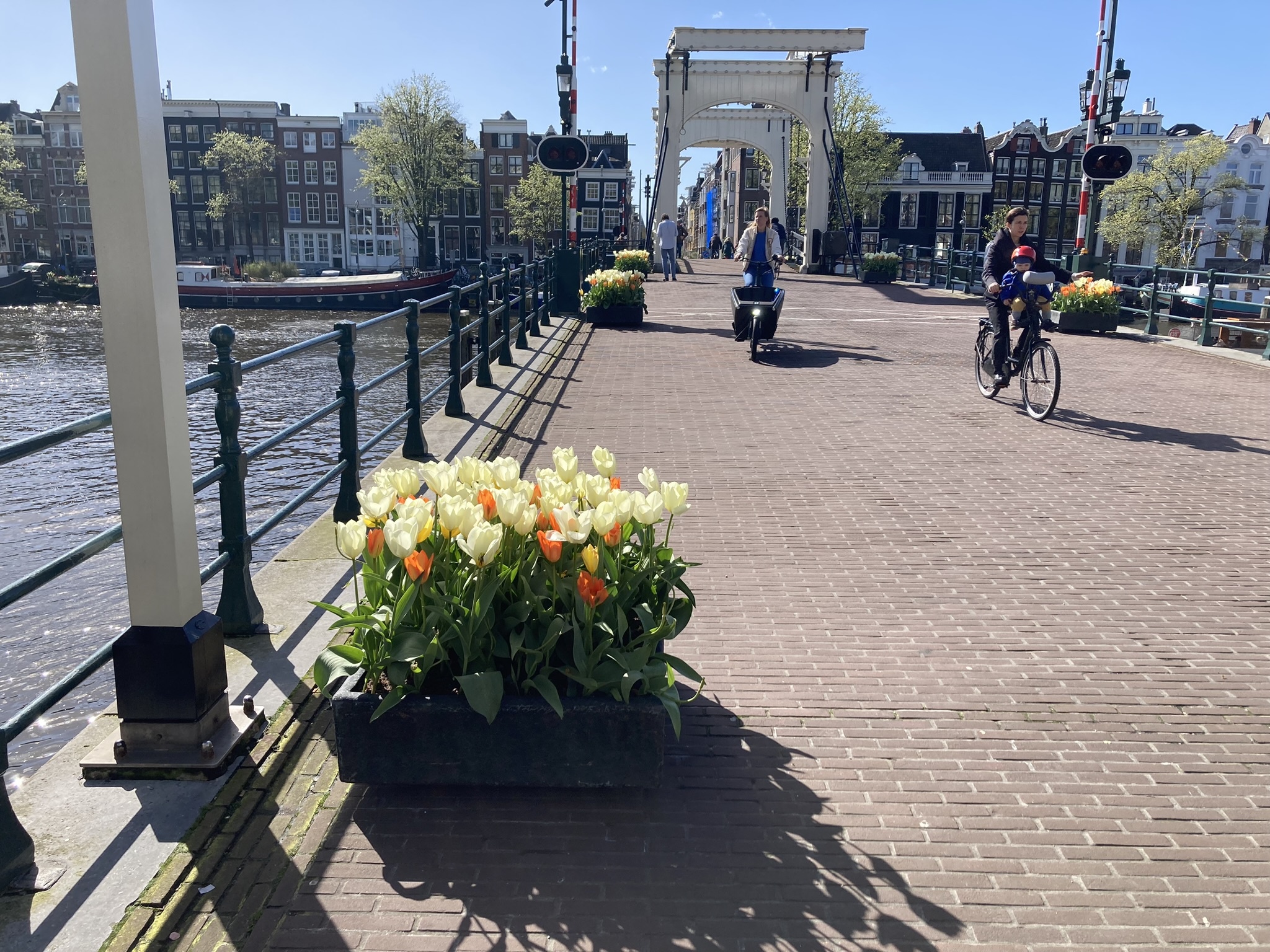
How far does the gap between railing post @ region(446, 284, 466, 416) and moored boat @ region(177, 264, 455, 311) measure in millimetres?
46283

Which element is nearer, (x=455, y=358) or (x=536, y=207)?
(x=455, y=358)

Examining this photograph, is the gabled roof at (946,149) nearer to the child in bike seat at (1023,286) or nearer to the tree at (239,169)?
the tree at (239,169)

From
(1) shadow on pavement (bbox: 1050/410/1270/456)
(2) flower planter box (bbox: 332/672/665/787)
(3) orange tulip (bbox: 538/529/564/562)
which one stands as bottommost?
(1) shadow on pavement (bbox: 1050/410/1270/456)

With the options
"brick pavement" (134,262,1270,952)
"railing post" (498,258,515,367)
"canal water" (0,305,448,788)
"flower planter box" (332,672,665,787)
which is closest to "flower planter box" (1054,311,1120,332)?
"railing post" (498,258,515,367)

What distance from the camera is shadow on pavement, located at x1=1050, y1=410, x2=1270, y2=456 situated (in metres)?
8.55

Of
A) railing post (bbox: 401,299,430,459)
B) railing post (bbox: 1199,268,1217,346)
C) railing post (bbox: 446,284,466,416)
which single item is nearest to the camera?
railing post (bbox: 401,299,430,459)

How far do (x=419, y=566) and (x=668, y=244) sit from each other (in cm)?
2644

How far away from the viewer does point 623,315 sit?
690 inches

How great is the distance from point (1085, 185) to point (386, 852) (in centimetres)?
1890

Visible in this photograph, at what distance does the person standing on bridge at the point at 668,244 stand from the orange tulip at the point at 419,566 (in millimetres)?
25216

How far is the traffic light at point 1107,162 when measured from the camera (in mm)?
17422

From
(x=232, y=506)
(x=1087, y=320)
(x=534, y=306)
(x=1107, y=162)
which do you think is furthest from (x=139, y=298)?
(x=1107, y=162)

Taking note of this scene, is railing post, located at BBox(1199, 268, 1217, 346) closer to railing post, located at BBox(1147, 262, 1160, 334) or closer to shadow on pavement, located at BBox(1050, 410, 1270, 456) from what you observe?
railing post, located at BBox(1147, 262, 1160, 334)

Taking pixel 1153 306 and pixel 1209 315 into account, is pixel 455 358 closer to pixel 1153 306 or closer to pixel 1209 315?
pixel 1209 315
